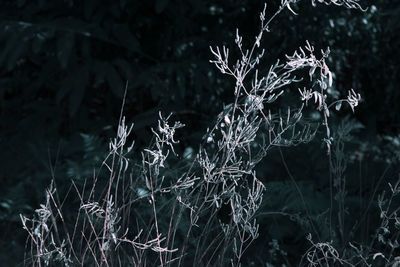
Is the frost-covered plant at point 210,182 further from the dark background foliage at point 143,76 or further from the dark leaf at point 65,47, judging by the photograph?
the dark leaf at point 65,47

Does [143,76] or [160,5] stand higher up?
[160,5]

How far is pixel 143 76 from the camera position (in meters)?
3.90

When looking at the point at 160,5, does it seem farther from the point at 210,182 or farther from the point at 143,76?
the point at 210,182

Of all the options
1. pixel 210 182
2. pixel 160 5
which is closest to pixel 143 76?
pixel 160 5

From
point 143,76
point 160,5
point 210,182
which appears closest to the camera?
point 210,182

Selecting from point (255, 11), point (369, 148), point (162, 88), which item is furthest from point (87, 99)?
point (369, 148)

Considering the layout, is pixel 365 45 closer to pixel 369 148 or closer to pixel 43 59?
pixel 369 148

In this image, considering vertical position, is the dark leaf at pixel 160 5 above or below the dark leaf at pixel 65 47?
above

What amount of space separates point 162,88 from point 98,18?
55cm

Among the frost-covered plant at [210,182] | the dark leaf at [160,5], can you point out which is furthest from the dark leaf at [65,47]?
the frost-covered plant at [210,182]

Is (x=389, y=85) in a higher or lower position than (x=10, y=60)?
lower

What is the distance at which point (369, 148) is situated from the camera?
3.69 m

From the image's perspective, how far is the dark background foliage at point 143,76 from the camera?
368 cm

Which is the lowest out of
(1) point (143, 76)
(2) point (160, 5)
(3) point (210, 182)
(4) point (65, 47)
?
(1) point (143, 76)
